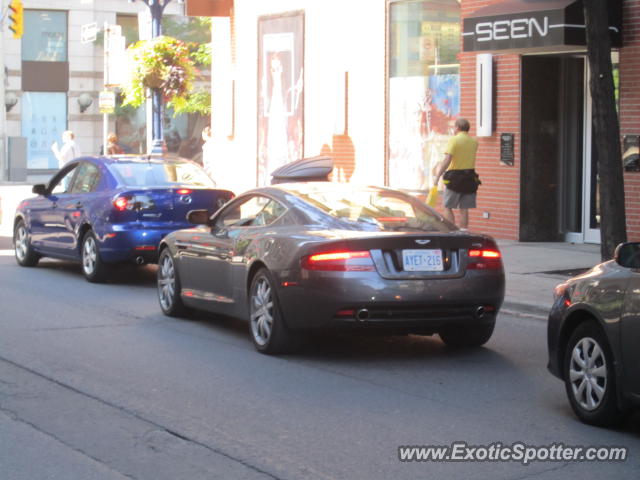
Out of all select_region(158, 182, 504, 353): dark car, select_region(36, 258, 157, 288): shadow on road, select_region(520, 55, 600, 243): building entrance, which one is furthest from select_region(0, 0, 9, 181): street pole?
select_region(158, 182, 504, 353): dark car

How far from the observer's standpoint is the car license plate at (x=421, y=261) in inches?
358

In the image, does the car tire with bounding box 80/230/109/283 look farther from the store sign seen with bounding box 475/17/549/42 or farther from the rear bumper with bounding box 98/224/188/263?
the store sign seen with bounding box 475/17/549/42

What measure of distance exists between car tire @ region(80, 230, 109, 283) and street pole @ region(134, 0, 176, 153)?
33.5ft

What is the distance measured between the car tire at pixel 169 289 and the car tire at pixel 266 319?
185cm

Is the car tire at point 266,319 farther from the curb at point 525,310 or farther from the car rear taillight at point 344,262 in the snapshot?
the curb at point 525,310

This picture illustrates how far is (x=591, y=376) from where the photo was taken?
7.11m

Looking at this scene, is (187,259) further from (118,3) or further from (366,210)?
(118,3)

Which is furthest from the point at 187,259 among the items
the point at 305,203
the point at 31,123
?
the point at 31,123

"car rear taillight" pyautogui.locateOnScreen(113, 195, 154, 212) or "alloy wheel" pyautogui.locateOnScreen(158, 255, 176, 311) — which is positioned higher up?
"car rear taillight" pyautogui.locateOnScreen(113, 195, 154, 212)

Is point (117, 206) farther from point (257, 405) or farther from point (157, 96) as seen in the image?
point (157, 96)

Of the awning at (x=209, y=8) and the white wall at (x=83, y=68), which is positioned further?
the white wall at (x=83, y=68)

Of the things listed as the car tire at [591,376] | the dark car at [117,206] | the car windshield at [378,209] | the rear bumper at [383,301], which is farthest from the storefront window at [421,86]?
the car tire at [591,376]

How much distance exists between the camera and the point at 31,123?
169 ft

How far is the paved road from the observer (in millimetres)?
6336
